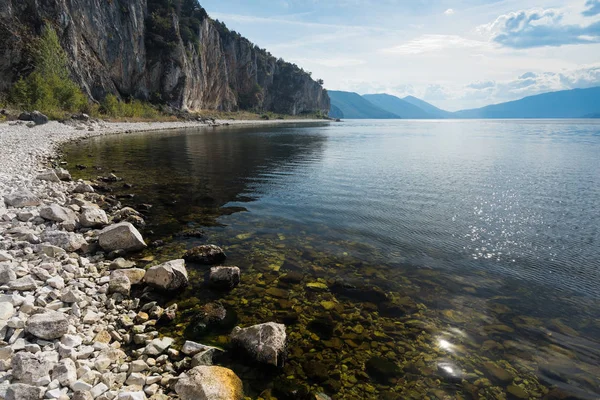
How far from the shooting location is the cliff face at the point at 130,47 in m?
73.7

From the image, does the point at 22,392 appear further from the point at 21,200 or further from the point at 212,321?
the point at 21,200

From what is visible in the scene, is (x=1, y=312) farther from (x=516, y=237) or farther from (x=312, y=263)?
(x=516, y=237)

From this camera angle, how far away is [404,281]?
10.3m

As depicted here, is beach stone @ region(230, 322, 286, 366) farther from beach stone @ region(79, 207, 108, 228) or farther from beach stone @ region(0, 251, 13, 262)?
beach stone @ region(79, 207, 108, 228)

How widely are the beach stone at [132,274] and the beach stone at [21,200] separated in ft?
23.9

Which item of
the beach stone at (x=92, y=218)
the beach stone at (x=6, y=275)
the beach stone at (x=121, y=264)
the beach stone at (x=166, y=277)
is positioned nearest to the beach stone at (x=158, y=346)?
the beach stone at (x=166, y=277)

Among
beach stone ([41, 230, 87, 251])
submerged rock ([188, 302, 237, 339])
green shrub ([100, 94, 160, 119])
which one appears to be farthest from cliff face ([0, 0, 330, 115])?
submerged rock ([188, 302, 237, 339])

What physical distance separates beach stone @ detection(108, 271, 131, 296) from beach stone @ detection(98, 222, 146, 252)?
2674 millimetres

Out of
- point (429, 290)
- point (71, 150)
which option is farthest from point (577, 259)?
point (71, 150)

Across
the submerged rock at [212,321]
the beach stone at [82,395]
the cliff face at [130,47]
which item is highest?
the cliff face at [130,47]

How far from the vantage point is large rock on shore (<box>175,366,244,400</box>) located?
5.49m

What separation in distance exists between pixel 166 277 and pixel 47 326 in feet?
10.3

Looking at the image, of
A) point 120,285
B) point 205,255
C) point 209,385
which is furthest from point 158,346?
point 205,255

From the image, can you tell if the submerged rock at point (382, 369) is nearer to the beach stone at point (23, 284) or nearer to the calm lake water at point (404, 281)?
the calm lake water at point (404, 281)
